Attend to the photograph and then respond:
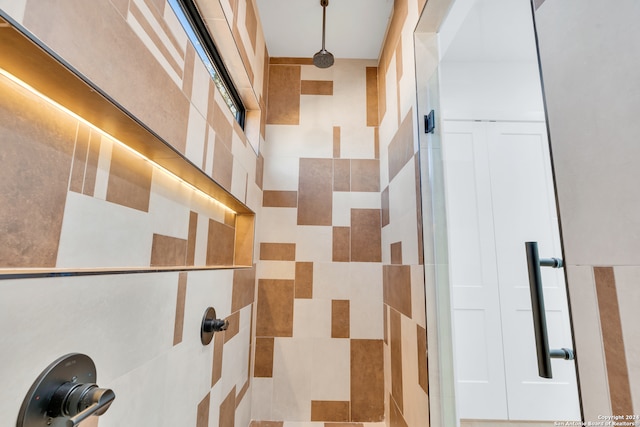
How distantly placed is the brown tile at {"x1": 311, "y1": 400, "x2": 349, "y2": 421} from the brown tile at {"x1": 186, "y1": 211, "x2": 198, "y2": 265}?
1.42 meters

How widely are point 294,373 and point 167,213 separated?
1518 mm

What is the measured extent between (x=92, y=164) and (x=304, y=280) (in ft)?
5.08

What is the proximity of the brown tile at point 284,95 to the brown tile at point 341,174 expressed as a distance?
1.53ft

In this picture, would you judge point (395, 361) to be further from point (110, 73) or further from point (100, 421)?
point (110, 73)

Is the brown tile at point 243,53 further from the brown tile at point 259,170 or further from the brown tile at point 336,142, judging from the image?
the brown tile at point 336,142

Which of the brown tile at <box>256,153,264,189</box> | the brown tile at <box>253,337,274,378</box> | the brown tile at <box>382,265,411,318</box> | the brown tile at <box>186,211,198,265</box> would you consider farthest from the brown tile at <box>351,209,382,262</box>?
the brown tile at <box>186,211,198,265</box>

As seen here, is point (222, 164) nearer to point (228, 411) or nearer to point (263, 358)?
point (228, 411)

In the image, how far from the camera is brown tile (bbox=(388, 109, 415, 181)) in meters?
1.41

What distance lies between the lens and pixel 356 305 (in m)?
1.93

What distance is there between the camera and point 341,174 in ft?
6.80

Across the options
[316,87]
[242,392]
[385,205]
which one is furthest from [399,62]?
[242,392]

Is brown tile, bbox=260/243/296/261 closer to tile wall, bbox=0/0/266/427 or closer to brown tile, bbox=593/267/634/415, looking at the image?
tile wall, bbox=0/0/266/427

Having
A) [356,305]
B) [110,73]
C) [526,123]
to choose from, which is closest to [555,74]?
[526,123]

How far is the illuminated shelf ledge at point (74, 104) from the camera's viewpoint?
380mm
